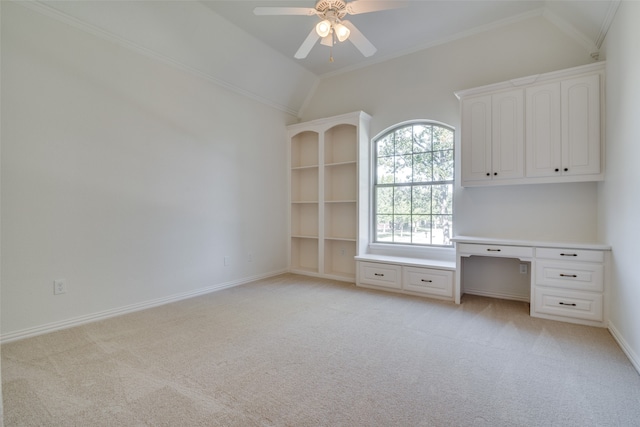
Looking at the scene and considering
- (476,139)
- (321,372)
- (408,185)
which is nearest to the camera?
(321,372)

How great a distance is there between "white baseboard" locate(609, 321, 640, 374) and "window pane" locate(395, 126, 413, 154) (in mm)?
2961

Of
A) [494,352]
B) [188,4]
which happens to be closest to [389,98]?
[188,4]

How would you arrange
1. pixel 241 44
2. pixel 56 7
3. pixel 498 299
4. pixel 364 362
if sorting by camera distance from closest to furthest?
pixel 364 362
pixel 56 7
pixel 498 299
pixel 241 44

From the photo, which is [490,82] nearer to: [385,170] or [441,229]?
[385,170]

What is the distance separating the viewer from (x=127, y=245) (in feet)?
10.8

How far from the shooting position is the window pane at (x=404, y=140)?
451cm

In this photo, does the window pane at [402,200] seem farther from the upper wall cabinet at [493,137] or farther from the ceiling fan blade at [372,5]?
the ceiling fan blade at [372,5]

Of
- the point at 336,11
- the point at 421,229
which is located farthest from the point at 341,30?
the point at 421,229

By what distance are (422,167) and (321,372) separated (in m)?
3.26

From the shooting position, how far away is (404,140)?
456cm

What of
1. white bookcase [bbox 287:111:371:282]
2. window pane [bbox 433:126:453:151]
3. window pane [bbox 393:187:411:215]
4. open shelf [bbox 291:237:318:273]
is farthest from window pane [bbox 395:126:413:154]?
open shelf [bbox 291:237:318:273]

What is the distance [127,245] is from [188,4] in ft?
8.83

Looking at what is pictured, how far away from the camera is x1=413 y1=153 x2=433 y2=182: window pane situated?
434 cm

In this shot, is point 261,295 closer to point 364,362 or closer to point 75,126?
point 364,362
